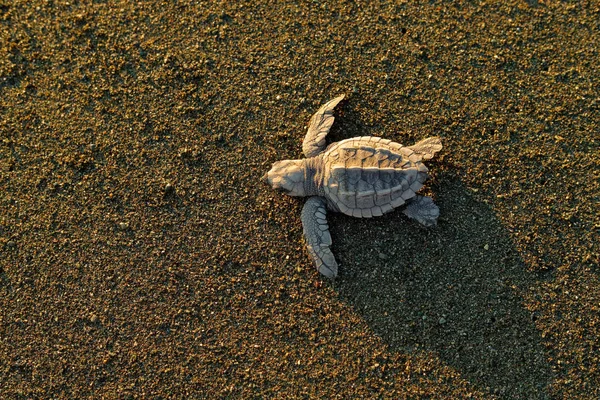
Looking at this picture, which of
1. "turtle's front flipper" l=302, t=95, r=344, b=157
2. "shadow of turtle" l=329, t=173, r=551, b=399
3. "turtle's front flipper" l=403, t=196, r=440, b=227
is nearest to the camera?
"shadow of turtle" l=329, t=173, r=551, b=399

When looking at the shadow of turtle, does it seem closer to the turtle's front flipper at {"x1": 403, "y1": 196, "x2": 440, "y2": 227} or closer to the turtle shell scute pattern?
the turtle's front flipper at {"x1": 403, "y1": 196, "x2": 440, "y2": 227}

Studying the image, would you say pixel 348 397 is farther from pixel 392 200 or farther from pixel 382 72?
pixel 382 72

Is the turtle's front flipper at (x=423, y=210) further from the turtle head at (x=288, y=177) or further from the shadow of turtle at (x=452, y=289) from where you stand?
the turtle head at (x=288, y=177)

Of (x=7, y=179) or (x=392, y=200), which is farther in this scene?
(x=7, y=179)

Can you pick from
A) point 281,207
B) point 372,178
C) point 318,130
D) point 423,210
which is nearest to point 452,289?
point 423,210

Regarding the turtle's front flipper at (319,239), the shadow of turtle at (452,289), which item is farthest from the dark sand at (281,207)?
the turtle's front flipper at (319,239)

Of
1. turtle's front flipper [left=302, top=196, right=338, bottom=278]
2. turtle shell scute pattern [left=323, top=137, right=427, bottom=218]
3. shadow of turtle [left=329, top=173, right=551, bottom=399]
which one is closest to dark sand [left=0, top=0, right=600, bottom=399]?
shadow of turtle [left=329, top=173, right=551, bottom=399]

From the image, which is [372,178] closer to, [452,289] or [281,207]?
[281,207]

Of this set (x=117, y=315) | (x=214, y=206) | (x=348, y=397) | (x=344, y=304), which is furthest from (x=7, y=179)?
(x=348, y=397)
